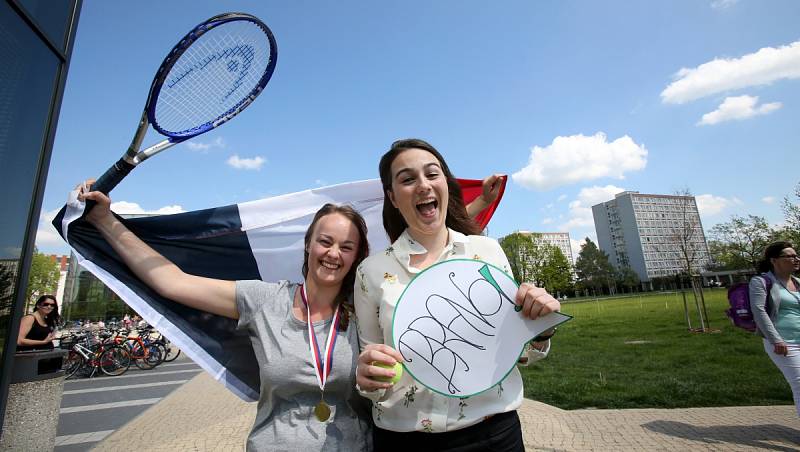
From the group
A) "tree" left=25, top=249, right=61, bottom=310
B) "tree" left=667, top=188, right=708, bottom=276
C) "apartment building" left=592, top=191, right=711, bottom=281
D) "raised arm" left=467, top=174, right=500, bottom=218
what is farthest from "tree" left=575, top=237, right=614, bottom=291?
"raised arm" left=467, top=174, right=500, bottom=218

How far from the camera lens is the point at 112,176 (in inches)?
85.2

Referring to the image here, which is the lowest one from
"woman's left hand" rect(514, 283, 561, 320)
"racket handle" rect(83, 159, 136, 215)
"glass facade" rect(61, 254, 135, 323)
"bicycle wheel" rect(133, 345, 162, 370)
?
"bicycle wheel" rect(133, 345, 162, 370)

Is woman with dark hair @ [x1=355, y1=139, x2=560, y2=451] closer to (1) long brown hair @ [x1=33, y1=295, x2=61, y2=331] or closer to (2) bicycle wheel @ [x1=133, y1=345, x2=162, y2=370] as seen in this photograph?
(1) long brown hair @ [x1=33, y1=295, x2=61, y2=331]

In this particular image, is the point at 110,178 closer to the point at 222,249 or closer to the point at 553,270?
the point at 222,249

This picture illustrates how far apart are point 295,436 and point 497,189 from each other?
1.62 meters

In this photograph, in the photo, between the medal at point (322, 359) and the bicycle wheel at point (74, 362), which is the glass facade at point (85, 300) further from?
the medal at point (322, 359)

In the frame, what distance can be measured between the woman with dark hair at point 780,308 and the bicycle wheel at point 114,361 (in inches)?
614

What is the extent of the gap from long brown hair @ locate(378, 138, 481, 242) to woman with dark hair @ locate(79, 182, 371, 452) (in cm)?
17

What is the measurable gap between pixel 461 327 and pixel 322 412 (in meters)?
0.71

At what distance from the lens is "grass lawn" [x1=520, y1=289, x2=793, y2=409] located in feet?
21.2

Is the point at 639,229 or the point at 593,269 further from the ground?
the point at 639,229

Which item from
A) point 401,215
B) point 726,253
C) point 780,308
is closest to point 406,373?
point 401,215

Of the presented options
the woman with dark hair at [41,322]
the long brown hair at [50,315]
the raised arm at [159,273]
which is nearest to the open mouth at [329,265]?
the raised arm at [159,273]

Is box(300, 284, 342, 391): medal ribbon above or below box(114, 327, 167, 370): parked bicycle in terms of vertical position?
above
